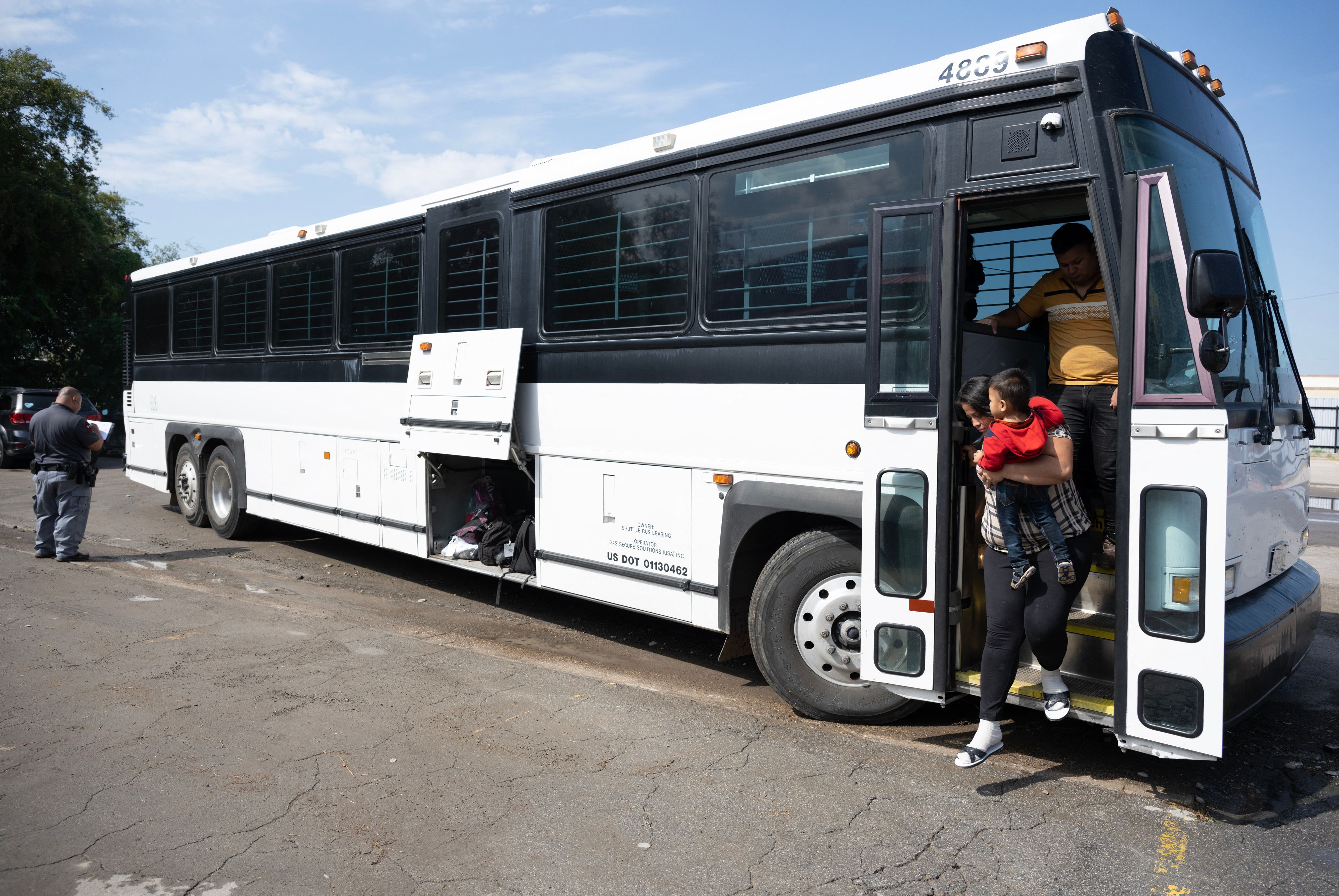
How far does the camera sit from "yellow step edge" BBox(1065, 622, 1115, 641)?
13.9ft

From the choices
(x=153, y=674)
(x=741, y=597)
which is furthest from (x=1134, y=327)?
(x=153, y=674)

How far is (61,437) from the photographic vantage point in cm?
941

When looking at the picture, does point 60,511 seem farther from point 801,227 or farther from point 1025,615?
point 1025,615

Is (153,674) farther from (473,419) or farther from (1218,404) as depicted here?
(1218,404)

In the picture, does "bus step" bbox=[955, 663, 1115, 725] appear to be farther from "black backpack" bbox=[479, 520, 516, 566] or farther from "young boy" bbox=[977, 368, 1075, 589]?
"black backpack" bbox=[479, 520, 516, 566]

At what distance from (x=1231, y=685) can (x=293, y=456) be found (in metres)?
8.11

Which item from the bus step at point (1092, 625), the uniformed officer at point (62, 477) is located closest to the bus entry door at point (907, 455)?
the bus step at point (1092, 625)

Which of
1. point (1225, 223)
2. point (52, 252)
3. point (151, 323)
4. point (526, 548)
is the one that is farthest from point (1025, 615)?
point (52, 252)

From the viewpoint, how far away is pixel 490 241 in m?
6.96

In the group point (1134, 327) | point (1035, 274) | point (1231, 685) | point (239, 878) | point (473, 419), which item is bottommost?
point (239, 878)

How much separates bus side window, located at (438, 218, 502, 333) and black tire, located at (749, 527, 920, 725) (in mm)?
3052

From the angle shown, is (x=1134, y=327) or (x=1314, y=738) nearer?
(x=1134, y=327)

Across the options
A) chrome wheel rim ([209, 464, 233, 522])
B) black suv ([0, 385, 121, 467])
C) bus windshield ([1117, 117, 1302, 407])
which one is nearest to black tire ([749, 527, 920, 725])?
bus windshield ([1117, 117, 1302, 407])

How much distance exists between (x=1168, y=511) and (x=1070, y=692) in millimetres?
983
